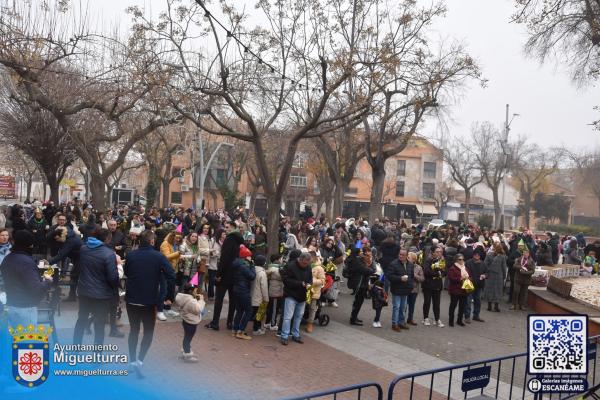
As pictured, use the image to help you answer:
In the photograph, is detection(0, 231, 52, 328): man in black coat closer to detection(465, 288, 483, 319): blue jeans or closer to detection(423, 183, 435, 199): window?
detection(465, 288, 483, 319): blue jeans

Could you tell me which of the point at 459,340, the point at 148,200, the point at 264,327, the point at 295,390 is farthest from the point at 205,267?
the point at 148,200

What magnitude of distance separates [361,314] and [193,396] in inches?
239

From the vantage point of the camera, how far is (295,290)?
8828mm

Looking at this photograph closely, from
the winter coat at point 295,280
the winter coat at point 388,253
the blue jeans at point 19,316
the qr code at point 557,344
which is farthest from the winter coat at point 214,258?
the qr code at point 557,344

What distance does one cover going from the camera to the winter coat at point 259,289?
8.88 m

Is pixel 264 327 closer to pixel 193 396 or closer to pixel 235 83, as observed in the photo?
pixel 193 396

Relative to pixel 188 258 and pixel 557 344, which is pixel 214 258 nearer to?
pixel 188 258

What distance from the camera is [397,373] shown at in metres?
7.90

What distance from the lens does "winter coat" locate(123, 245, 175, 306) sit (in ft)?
21.1

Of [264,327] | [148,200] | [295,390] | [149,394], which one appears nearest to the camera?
[149,394]

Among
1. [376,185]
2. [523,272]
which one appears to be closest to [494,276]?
[523,272]

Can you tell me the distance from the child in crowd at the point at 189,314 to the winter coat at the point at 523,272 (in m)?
9.27

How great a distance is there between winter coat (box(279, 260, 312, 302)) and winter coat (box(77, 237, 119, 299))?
3.12 m

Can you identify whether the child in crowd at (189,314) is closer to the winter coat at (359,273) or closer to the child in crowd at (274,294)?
the child in crowd at (274,294)
